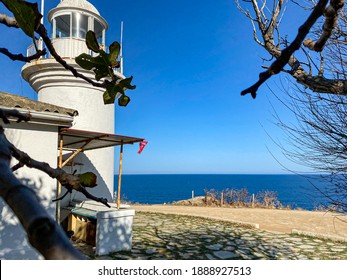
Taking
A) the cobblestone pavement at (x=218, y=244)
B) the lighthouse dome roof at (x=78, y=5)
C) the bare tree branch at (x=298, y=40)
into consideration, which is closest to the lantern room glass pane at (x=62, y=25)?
the lighthouse dome roof at (x=78, y=5)

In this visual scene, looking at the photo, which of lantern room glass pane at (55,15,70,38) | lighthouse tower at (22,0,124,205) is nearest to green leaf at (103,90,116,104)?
lighthouse tower at (22,0,124,205)

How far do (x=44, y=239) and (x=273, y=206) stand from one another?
19.4 meters

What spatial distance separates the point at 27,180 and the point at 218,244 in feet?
18.5

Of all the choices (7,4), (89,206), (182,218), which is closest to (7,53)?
(7,4)

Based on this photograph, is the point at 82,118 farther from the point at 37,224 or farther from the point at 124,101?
the point at 37,224

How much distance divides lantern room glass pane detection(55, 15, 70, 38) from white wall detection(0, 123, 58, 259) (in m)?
7.70

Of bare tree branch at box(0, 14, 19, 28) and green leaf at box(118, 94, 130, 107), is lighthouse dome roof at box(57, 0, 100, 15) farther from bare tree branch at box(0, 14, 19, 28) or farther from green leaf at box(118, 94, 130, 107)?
green leaf at box(118, 94, 130, 107)

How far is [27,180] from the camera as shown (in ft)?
17.4

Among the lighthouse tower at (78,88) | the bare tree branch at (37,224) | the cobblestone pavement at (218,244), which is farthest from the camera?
the lighthouse tower at (78,88)

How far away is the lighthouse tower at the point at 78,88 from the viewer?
398 inches

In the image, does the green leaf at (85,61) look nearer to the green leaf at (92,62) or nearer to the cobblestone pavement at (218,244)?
the green leaf at (92,62)

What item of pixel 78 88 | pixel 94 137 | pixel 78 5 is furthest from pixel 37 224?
pixel 78 5

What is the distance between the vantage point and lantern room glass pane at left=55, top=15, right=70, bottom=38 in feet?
37.7

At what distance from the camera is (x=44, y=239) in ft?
1.36
